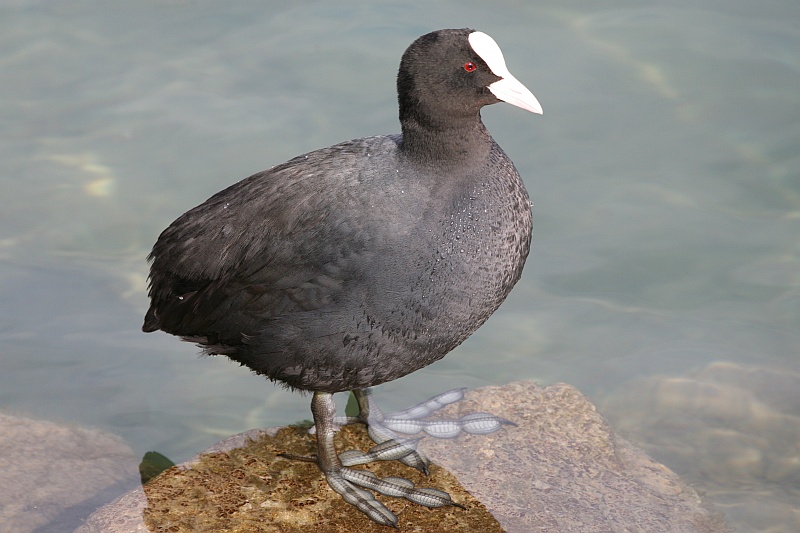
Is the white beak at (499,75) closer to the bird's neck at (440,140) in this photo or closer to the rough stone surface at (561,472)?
the bird's neck at (440,140)

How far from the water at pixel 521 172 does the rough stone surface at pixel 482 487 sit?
0.66 meters

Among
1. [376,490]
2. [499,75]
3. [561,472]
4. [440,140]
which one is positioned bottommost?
[376,490]

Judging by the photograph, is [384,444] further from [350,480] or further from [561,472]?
[561,472]

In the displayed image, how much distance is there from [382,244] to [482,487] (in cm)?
115

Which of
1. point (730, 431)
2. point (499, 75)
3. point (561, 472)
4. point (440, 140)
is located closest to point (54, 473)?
point (561, 472)

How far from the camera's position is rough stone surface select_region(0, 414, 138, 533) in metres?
4.75

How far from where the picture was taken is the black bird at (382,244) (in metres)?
4.05

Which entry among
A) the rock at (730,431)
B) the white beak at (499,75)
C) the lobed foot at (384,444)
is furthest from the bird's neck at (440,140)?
the rock at (730,431)

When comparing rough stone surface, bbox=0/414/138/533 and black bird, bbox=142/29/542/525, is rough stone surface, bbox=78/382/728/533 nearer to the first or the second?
black bird, bbox=142/29/542/525

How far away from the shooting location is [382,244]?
159 inches

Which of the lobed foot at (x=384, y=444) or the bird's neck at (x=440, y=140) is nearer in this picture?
the bird's neck at (x=440, y=140)

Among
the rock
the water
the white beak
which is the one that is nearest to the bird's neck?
the white beak

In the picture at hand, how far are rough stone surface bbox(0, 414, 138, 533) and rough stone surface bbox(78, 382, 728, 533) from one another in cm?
57

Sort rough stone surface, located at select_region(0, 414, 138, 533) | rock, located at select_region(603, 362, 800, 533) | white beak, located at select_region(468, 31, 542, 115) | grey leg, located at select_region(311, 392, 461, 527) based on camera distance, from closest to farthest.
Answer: white beak, located at select_region(468, 31, 542, 115), grey leg, located at select_region(311, 392, 461, 527), rough stone surface, located at select_region(0, 414, 138, 533), rock, located at select_region(603, 362, 800, 533)
